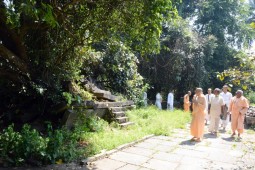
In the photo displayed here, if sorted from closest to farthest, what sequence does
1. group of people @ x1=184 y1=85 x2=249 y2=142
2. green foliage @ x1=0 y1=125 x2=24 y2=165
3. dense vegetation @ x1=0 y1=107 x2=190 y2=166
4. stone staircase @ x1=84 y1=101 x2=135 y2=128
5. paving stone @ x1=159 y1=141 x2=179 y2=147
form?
green foliage @ x1=0 y1=125 x2=24 y2=165
dense vegetation @ x1=0 y1=107 x2=190 y2=166
paving stone @ x1=159 y1=141 x2=179 y2=147
group of people @ x1=184 y1=85 x2=249 y2=142
stone staircase @ x1=84 y1=101 x2=135 y2=128

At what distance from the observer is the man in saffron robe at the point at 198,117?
8.84 metres

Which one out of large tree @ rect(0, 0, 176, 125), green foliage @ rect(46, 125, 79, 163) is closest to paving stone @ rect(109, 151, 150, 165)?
green foliage @ rect(46, 125, 79, 163)

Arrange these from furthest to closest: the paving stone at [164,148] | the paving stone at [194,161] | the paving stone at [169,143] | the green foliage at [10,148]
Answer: the paving stone at [169,143], the paving stone at [164,148], the paving stone at [194,161], the green foliage at [10,148]

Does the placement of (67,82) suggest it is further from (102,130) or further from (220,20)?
(220,20)

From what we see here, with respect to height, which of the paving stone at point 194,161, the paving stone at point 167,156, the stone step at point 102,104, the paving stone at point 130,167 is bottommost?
the paving stone at point 194,161

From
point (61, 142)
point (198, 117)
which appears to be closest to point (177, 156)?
point (198, 117)

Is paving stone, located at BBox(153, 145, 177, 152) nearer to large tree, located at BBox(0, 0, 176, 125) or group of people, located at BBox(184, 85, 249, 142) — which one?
group of people, located at BBox(184, 85, 249, 142)

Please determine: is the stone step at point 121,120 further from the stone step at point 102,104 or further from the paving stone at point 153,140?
the paving stone at point 153,140

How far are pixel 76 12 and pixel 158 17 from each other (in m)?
2.37

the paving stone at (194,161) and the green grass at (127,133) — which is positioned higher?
the green grass at (127,133)

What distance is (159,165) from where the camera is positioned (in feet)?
19.3

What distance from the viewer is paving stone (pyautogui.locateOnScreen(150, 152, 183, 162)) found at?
6403mm

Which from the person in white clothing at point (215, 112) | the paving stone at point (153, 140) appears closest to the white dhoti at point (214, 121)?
the person in white clothing at point (215, 112)

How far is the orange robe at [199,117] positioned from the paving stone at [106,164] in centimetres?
379
